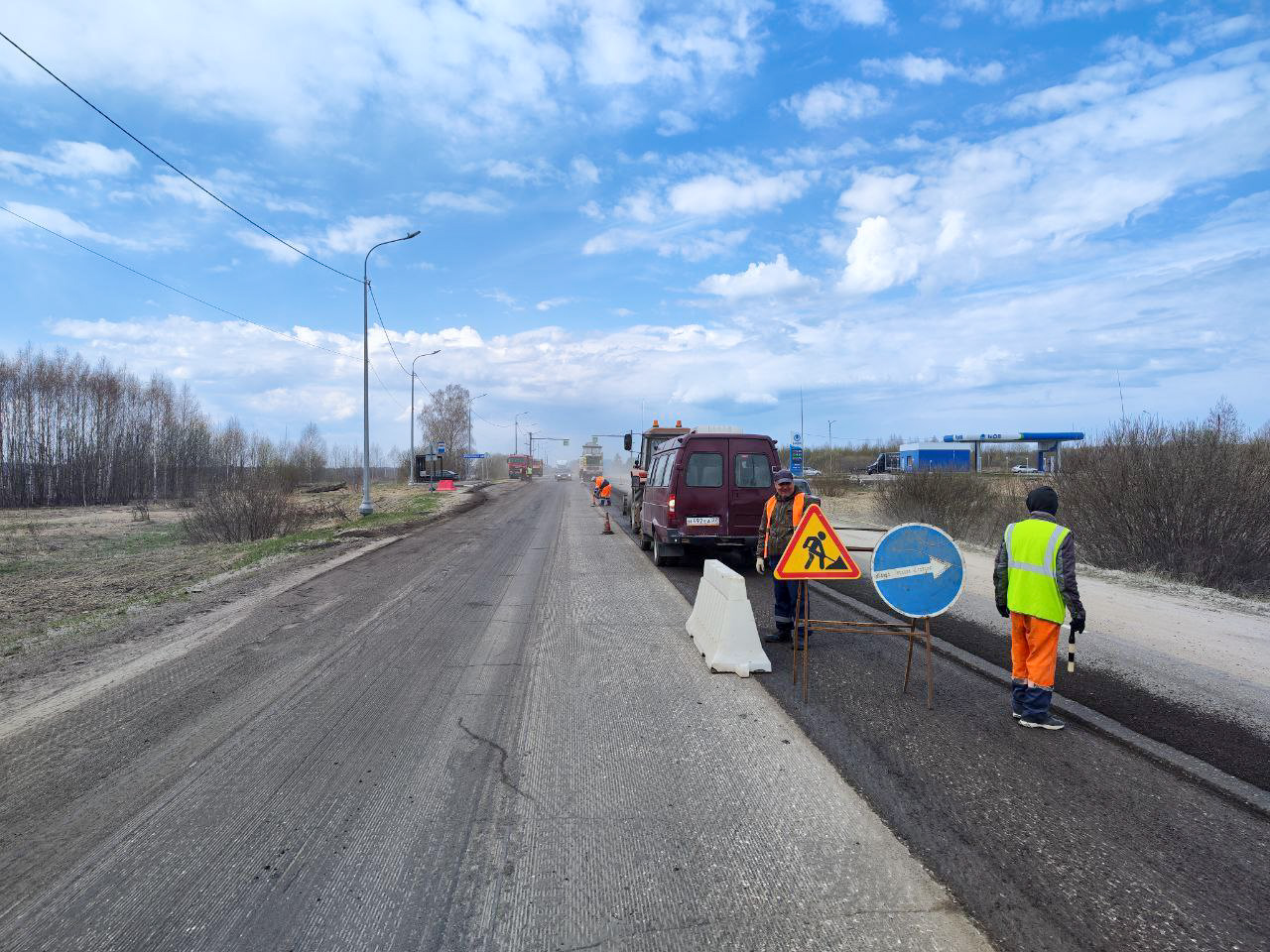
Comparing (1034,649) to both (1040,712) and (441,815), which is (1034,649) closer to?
(1040,712)

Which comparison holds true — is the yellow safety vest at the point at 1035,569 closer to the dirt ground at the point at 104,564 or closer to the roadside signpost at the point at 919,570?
the roadside signpost at the point at 919,570

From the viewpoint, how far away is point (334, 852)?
3324mm

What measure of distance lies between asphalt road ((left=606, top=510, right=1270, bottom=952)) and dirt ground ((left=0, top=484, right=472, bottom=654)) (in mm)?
8838

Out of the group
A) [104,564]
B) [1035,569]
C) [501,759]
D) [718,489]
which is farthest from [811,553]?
[104,564]

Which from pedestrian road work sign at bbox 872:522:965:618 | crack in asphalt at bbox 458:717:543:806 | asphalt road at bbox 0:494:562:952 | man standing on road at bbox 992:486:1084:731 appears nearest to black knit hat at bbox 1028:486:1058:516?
man standing on road at bbox 992:486:1084:731

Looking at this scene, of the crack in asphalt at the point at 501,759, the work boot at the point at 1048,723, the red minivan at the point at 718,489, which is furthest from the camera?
the red minivan at the point at 718,489

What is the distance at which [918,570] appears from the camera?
5508 millimetres

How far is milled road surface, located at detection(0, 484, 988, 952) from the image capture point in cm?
280

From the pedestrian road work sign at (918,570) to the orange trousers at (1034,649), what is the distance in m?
0.53

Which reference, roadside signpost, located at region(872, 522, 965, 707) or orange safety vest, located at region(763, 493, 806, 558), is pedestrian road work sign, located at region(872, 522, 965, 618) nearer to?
roadside signpost, located at region(872, 522, 965, 707)

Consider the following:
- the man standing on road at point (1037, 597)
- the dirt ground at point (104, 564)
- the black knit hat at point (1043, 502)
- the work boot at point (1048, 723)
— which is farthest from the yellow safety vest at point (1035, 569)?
the dirt ground at point (104, 564)

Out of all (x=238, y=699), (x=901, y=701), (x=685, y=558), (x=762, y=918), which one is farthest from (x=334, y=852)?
(x=685, y=558)

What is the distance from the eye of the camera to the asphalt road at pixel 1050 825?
2803mm

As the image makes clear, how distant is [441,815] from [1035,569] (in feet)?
13.4
